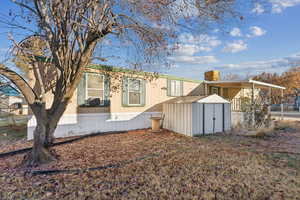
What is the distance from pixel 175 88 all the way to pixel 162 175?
670 cm

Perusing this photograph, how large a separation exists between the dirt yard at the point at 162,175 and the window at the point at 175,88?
485 centimetres

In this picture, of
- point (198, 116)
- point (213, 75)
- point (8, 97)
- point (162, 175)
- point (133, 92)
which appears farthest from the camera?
point (213, 75)

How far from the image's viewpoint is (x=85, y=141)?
214 inches

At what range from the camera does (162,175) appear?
9.56ft

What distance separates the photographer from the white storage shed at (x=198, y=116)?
6.59 metres

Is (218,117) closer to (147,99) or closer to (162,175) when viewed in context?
(147,99)

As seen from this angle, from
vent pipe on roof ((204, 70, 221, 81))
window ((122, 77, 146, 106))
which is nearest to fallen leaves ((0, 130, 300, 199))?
window ((122, 77, 146, 106))

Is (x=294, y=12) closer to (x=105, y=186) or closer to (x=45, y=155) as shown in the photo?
(x=105, y=186)

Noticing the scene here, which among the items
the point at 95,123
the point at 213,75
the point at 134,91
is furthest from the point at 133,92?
the point at 213,75

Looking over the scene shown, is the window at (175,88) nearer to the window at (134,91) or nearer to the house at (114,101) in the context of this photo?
the house at (114,101)

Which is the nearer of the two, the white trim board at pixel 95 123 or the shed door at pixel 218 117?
the white trim board at pixel 95 123

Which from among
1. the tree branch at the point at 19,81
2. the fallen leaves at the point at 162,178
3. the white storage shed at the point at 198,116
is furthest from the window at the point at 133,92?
the tree branch at the point at 19,81

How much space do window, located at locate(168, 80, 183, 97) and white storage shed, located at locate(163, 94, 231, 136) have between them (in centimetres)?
110

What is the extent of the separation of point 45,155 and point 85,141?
1948mm
